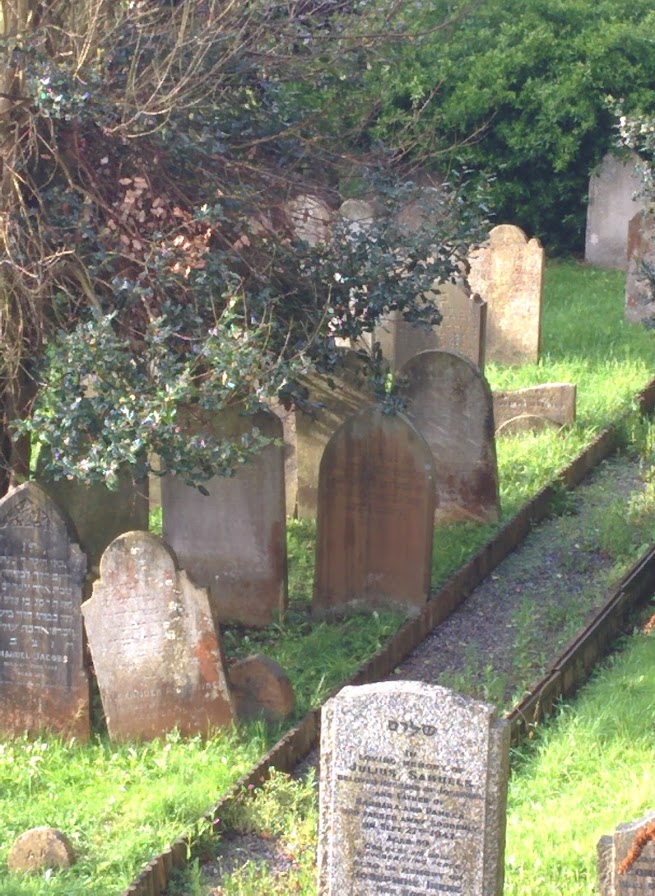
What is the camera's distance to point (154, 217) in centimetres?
888

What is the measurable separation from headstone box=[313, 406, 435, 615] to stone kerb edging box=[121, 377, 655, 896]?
0.99 ft

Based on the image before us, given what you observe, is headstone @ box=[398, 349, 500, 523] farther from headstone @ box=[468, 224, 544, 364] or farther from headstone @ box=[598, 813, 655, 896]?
headstone @ box=[598, 813, 655, 896]

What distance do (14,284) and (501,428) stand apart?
16.1 ft

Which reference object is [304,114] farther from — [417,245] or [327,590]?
[327,590]

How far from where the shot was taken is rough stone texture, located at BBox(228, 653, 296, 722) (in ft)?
24.6

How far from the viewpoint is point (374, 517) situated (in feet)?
29.6

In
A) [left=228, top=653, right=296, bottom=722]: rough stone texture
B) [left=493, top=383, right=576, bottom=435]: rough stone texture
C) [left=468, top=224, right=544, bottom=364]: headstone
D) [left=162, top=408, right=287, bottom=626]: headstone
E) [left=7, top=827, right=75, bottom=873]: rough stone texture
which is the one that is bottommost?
[left=7, top=827, right=75, bottom=873]: rough stone texture

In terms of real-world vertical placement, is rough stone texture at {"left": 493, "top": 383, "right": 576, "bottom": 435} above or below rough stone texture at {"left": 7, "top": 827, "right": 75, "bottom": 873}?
above

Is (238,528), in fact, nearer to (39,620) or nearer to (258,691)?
(258,691)

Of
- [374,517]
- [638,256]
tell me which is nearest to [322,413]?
[374,517]

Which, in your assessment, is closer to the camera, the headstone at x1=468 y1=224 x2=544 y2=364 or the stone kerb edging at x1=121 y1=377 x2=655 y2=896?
the stone kerb edging at x1=121 y1=377 x2=655 y2=896

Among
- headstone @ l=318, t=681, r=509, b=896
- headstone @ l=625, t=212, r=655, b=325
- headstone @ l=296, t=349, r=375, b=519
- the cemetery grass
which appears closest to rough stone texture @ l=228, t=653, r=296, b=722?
the cemetery grass

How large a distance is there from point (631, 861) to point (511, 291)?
991cm

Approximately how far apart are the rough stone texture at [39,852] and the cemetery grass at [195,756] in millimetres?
80
